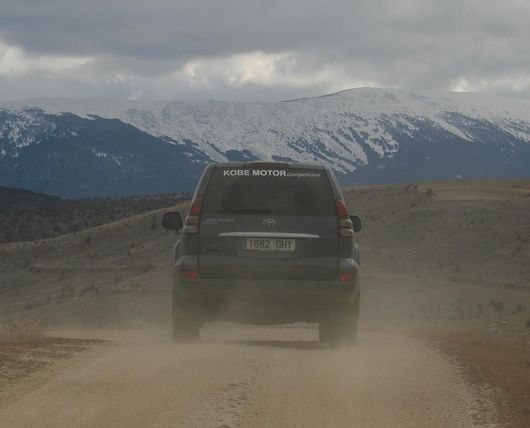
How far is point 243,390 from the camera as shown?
35.9ft

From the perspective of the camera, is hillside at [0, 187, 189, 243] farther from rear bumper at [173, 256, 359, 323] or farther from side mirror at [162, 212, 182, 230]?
rear bumper at [173, 256, 359, 323]

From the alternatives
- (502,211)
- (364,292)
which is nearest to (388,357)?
(364,292)

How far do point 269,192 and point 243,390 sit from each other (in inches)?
148

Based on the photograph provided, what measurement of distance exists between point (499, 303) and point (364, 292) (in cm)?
628

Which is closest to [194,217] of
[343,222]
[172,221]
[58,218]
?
[172,221]

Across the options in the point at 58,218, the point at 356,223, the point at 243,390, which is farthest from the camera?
the point at 58,218

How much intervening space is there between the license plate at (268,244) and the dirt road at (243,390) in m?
1.21

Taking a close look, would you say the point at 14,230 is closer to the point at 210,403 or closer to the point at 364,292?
the point at 364,292

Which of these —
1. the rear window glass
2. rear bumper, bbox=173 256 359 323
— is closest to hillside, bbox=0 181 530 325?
rear bumper, bbox=173 256 359 323

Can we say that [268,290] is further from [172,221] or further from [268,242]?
[172,221]

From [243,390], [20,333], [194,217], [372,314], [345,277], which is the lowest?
[372,314]

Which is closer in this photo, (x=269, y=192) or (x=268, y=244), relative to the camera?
(x=268, y=244)

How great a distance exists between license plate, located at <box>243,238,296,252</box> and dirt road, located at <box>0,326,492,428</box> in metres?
1.21

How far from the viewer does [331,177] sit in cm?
1427
